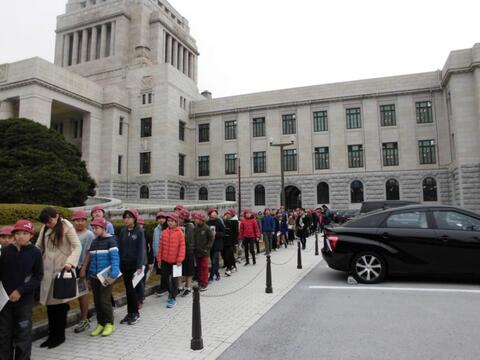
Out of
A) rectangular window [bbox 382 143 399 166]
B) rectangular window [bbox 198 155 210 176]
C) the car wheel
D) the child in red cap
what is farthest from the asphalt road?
rectangular window [bbox 198 155 210 176]

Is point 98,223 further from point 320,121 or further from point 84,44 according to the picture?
point 84,44

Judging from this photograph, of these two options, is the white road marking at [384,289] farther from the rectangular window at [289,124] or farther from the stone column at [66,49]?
the stone column at [66,49]

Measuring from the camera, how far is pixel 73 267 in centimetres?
507

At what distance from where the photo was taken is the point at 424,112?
3553 centimetres

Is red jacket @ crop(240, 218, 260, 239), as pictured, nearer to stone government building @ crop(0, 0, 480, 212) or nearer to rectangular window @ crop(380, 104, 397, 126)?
stone government building @ crop(0, 0, 480, 212)

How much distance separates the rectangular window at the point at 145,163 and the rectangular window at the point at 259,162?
11616 millimetres

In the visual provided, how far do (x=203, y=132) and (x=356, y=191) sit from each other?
18.5 m

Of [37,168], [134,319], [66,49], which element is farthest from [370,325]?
[66,49]

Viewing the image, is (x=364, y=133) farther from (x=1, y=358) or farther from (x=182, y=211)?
(x=1, y=358)

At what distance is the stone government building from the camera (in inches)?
1310

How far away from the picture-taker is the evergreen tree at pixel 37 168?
706 inches

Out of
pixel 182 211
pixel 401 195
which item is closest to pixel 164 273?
pixel 182 211

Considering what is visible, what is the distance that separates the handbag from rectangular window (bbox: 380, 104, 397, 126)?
36195 mm

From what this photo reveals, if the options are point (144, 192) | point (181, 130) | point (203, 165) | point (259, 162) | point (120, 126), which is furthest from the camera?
point (203, 165)
